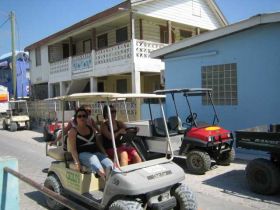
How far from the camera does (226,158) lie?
8805 mm

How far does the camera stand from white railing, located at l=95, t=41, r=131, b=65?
16734mm

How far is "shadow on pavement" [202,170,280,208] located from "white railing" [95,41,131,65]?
989 cm

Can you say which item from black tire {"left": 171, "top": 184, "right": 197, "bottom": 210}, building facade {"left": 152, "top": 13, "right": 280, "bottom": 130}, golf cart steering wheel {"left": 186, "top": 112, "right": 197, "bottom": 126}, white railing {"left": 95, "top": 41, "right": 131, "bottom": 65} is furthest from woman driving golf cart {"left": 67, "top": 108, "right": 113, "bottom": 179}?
white railing {"left": 95, "top": 41, "right": 131, "bottom": 65}

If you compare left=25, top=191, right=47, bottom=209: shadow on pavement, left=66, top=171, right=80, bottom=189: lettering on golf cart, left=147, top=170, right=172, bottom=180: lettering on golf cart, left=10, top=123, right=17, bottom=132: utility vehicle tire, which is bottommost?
left=25, top=191, right=47, bottom=209: shadow on pavement

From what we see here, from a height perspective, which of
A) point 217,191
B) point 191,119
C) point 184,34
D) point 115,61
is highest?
point 184,34

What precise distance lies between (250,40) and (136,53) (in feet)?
22.7

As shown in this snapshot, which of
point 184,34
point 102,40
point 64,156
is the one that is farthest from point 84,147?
point 184,34

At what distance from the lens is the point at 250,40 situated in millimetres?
10375

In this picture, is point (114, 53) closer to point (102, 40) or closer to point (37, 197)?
point (102, 40)

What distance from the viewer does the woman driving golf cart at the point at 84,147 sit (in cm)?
510

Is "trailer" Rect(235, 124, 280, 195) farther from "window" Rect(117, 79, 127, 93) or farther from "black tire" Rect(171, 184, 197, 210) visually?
"window" Rect(117, 79, 127, 93)

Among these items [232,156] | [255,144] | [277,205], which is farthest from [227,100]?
[277,205]

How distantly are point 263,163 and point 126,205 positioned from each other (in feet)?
10.9

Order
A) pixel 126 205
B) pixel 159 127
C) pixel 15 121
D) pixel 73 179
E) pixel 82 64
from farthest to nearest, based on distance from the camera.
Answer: pixel 82 64, pixel 15 121, pixel 159 127, pixel 73 179, pixel 126 205
